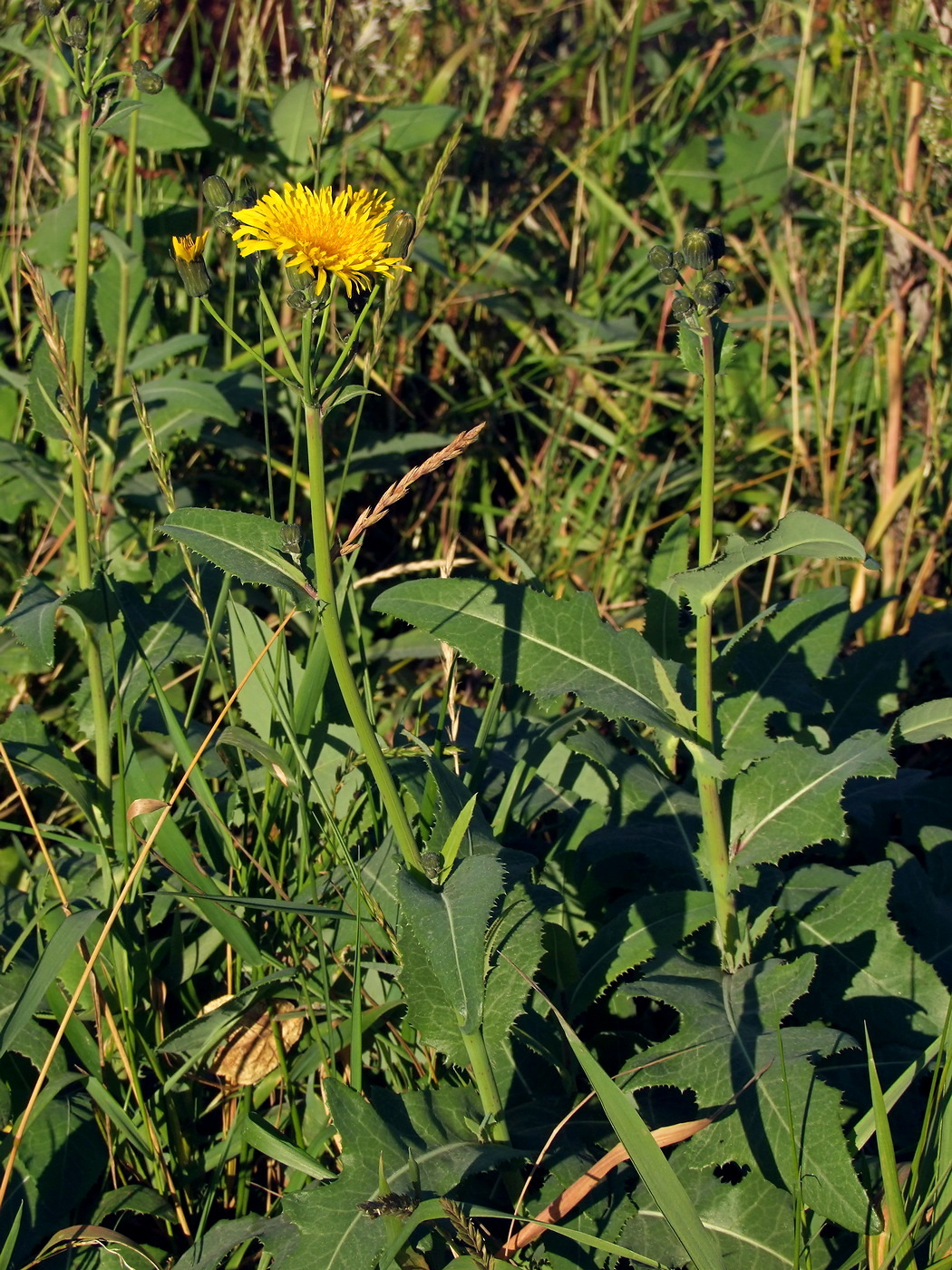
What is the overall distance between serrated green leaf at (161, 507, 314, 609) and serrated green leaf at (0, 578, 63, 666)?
1.53 ft

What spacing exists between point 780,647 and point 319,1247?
1.34 m

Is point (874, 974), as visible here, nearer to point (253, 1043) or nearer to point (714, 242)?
point (253, 1043)

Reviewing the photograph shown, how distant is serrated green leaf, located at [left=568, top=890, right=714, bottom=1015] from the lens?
1.75 meters

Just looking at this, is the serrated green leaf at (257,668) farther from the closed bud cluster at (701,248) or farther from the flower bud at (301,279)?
the closed bud cluster at (701,248)

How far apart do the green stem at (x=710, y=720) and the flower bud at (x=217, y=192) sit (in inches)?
26.8

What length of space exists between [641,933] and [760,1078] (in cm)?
30

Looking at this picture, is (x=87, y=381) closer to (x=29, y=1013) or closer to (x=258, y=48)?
(x=29, y=1013)

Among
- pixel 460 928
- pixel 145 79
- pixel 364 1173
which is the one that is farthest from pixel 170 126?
pixel 364 1173

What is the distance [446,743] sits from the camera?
2.00m

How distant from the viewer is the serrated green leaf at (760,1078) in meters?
1.45

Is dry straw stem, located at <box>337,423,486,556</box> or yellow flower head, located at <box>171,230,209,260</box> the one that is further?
yellow flower head, located at <box>171,230,209,260</box>

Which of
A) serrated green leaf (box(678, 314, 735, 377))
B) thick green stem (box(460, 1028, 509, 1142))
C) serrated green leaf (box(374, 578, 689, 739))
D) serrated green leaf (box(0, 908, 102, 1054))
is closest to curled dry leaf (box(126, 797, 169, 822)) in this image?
serrated green leaf (box(0, 908, 102, 1054))

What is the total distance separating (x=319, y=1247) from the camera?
4.88 ft

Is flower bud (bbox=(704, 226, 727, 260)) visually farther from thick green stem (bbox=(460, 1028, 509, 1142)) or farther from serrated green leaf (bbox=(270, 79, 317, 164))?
serrated green leaf (bbox=(270, 79, 317, 164))
